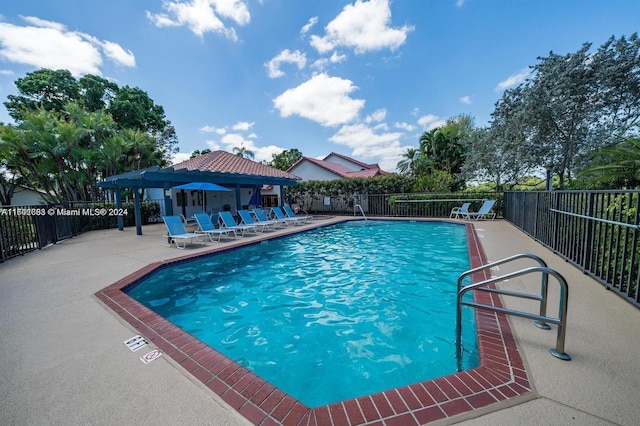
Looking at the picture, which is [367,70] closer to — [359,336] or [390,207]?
[390,207]

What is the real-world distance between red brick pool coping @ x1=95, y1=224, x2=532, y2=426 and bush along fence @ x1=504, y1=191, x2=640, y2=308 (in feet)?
7.09

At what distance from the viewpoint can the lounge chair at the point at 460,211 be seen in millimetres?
14144

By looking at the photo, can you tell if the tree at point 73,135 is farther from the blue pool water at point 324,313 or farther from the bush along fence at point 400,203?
the blue pool water at point 324,313

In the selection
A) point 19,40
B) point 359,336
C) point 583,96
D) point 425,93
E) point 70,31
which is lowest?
point 359,336

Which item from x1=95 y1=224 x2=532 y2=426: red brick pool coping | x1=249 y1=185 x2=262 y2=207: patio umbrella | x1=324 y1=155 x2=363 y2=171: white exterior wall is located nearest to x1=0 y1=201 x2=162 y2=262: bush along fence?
x1=249 y1=185 x2=262 y2=207: patio umbrella

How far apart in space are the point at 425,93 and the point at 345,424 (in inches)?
831

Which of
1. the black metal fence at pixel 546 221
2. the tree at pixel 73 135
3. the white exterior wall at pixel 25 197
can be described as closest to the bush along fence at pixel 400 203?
the black metal fence at pixel 546 221

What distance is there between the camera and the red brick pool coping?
176 centimetres

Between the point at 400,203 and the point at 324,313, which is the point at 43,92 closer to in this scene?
the point at 400,203

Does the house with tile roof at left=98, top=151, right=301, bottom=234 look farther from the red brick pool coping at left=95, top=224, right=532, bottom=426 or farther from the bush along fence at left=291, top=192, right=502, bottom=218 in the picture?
the red brick pool coping at left=95, top=224, right=532, bottom=426

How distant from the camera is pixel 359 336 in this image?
3.44m

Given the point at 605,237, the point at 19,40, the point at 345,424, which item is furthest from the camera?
the point at 19,40

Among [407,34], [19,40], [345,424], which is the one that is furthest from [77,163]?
[345,424]

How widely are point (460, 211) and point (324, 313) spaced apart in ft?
44.5
